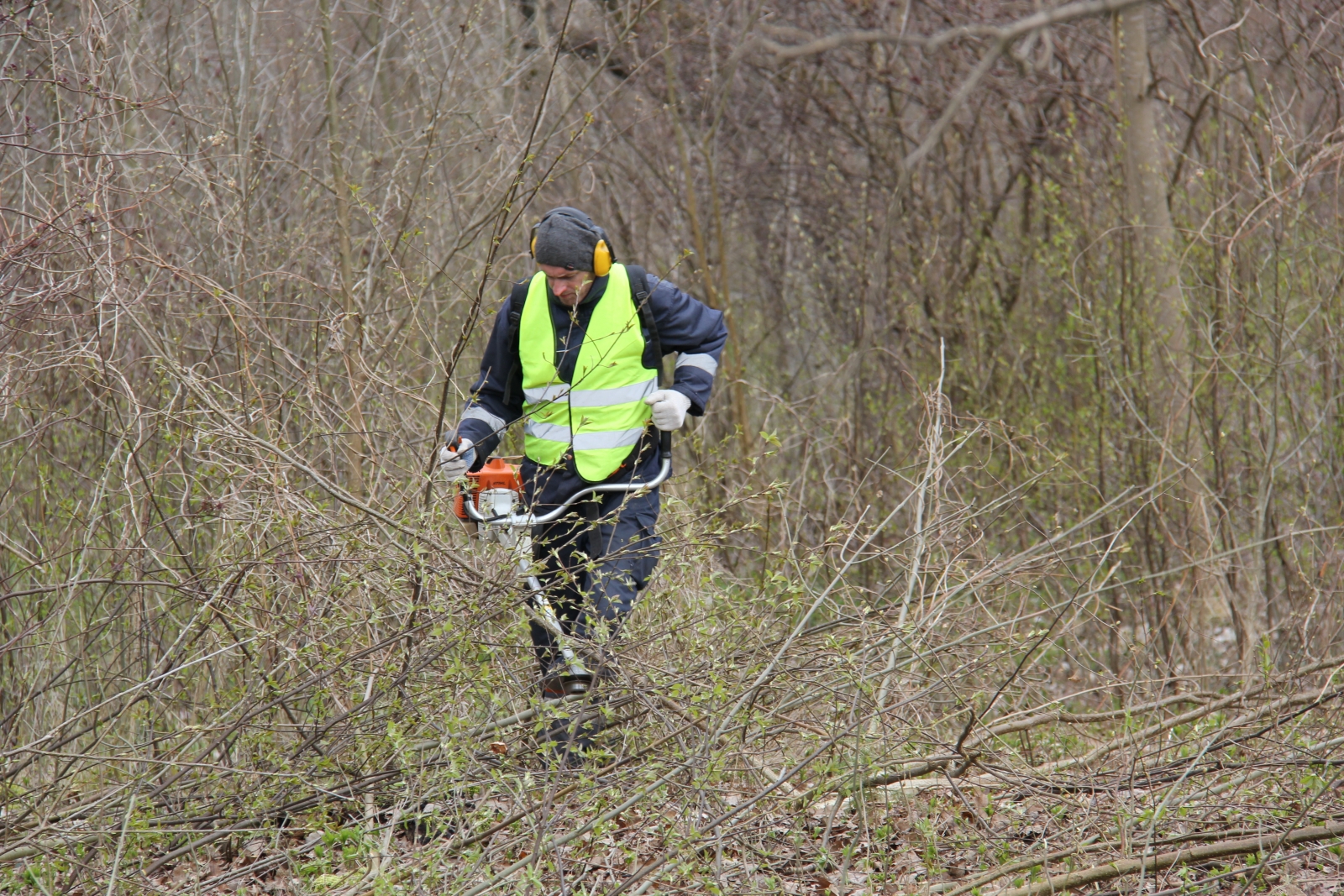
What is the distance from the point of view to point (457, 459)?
4.24 meters

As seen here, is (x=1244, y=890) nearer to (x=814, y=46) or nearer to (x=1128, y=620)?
(x=814, y=46)

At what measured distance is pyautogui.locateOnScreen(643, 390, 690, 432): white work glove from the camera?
13.9 ft

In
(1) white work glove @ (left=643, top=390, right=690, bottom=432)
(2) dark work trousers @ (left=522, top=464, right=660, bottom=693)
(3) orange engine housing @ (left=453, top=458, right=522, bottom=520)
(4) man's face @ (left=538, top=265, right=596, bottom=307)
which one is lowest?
(2) dark work trousers @ (left=522, top=464, right=660, bottom=693)

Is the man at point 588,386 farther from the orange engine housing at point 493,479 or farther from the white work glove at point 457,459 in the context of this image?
the orange engine housing at point 493,479

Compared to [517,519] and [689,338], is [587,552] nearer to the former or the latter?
[517,519]

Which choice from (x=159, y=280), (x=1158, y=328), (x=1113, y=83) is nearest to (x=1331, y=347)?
(x=1158, y=328)

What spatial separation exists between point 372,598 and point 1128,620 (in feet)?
13.9

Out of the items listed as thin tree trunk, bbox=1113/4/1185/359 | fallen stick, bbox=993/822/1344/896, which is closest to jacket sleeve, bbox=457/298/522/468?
fallen stick, bbox=993/822/1344/896

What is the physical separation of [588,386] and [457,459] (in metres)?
0.52

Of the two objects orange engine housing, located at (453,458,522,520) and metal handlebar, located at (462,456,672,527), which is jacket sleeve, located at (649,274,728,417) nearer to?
metal handlebar, located at (462,456,672,527)

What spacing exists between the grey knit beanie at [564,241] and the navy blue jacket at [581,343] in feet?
0.51

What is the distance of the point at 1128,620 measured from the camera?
263 inches

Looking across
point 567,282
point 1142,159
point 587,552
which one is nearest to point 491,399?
point 567,282

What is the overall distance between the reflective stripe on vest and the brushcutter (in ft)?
0.58
